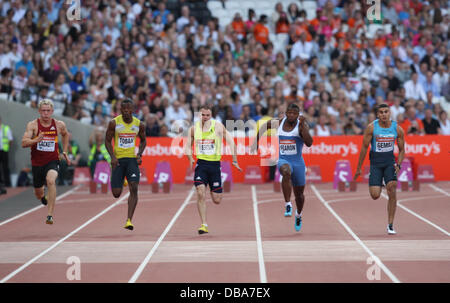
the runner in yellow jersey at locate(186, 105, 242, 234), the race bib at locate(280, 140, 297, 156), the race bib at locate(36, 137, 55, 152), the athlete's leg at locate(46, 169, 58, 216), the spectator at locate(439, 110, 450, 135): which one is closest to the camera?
the race bib at locate(280, 140, 297, 156)

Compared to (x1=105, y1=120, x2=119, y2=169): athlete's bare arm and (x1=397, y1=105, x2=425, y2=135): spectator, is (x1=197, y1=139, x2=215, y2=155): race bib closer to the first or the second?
(x1=105, y1=120, x2=119, y2=169): athlete's bare arm

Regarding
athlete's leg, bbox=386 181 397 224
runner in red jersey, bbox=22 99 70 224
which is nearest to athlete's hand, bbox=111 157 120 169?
runner in red jersey, bbox=22 99 70 224

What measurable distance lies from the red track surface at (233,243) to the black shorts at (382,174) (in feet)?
2.88

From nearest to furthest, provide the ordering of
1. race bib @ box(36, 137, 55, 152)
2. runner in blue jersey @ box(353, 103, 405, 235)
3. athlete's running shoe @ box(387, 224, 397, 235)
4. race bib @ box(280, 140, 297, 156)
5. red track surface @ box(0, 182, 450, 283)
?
red track surface @ box(0, 182, 450, 283) → athlete's running shoe @ box(387, 224, 397, 235) → runner in blue jersey @ box(353, 103, 405, 235) → race bib @ box(280, 140, 297, 156) → race bib @ box(36, 137, 55, 152)

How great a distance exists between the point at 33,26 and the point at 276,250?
60.2ft

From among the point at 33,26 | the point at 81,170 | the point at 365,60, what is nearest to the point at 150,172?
the point at 81,170

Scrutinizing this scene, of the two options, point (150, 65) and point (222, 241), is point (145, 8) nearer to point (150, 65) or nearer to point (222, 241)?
point (150, 65)

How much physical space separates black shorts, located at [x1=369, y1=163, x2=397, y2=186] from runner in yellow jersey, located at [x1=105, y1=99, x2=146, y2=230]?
399 cm

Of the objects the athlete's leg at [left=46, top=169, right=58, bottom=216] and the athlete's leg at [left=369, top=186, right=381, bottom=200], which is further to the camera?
the athlete's leg at [left=46, top=169, right=58, bottom=216]

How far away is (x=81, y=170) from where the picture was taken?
23.7 meters

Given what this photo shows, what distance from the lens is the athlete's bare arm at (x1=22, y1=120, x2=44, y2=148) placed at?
14.0m

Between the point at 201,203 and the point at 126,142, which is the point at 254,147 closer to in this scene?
the point at 126,142

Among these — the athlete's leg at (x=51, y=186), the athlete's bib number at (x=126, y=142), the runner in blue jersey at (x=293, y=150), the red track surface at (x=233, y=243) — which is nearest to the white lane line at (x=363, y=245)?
the red track surface at (x=233, y=243)

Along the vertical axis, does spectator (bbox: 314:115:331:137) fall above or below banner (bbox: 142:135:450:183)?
above
